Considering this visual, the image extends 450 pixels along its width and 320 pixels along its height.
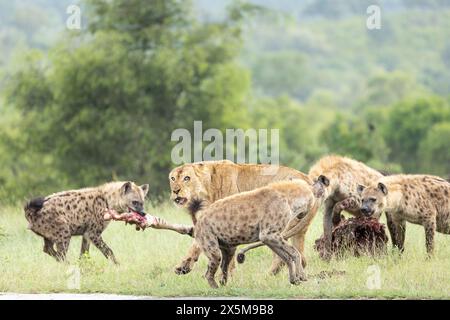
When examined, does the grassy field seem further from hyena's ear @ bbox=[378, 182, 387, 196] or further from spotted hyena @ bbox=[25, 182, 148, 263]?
hyena's ear @ bbox=[378, 182, 387, 196]

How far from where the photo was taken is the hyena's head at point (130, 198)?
36.7ft

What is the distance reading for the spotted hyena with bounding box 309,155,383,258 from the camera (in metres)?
10.8

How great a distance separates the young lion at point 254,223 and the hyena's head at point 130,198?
1.93 metres

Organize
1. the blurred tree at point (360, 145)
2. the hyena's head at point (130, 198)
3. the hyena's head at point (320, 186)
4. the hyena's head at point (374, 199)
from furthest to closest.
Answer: the blurred tree at point (360, 145) < the hyena's head at point (130, 198) < the hyena's head at point (374, 199) < the hyena's head at point (320, 186)

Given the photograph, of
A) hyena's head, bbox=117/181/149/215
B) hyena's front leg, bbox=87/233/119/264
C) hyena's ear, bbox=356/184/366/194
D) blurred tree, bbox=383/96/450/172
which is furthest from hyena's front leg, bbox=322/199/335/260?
blurred tree, bbox=383/96/450/172

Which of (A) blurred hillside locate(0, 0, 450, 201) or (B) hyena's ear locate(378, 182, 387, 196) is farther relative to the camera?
(A) blurred hillside locate(0, 0, 450, 201)

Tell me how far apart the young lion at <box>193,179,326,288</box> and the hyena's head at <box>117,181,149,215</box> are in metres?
1.93

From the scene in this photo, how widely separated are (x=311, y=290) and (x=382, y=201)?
1519 mm

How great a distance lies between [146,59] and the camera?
31219 mm

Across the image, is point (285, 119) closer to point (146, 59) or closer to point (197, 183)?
point (146, 59)

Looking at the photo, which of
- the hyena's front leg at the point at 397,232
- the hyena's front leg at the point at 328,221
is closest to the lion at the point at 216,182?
the hyena's front leg at the point at 328,221

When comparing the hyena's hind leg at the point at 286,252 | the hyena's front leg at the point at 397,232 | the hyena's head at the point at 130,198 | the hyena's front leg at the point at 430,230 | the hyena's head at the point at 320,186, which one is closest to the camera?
the hyena's hind leg at the point at 286,252

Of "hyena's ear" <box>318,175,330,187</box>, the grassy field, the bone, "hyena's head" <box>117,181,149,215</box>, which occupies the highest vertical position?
"hyena's ear" <box>318,175,330,187</box>

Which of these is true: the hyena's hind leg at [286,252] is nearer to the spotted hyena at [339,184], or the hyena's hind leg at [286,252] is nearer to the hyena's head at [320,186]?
the hyena's head at [320,186]
